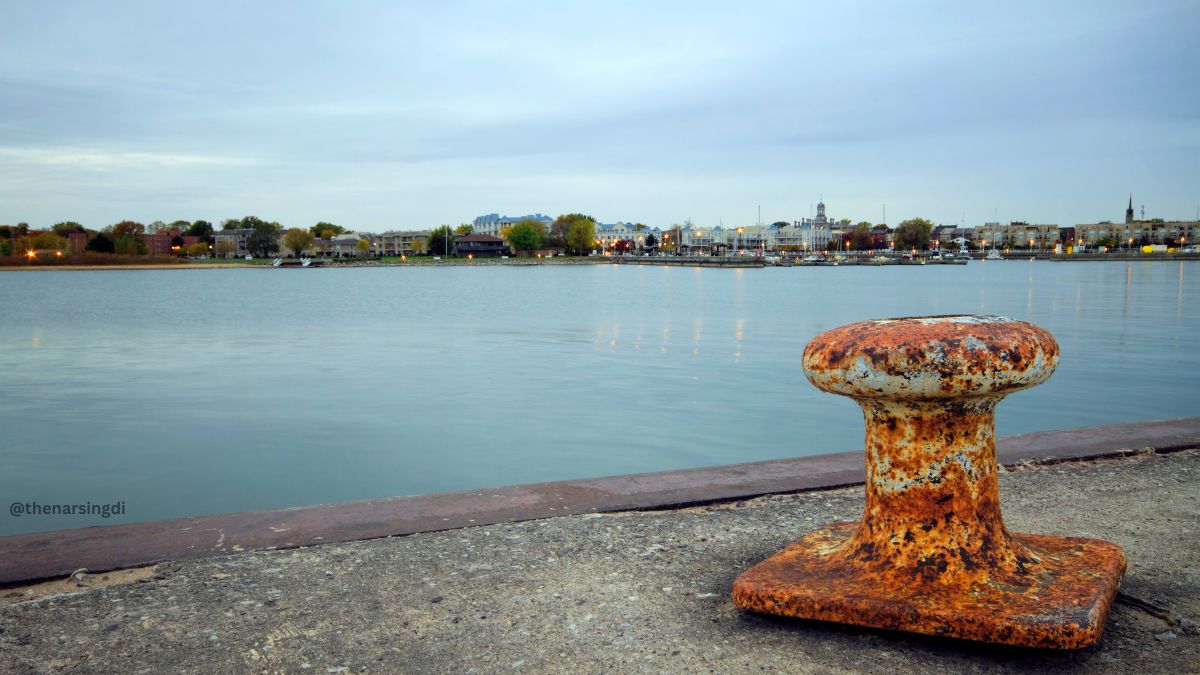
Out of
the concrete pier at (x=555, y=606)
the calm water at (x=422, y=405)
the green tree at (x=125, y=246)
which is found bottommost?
the calm water at (x=422, y=405)

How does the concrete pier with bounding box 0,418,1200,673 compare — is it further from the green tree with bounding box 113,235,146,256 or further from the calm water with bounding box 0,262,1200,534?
the green tree with bounding box 113,235,146,256

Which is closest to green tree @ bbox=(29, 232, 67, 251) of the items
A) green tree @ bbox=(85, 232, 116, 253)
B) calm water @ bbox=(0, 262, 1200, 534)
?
green tree @ bbox=(85, 232, 116, 253)

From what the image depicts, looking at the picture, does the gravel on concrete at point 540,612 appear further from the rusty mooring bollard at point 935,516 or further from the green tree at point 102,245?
the green tree at point 102,245

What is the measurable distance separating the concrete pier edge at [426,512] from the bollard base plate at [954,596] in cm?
142

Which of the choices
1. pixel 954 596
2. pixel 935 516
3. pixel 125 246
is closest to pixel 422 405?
pixel 935 516

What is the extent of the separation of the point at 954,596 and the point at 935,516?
0.92 feet

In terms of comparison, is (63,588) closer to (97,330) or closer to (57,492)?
(57,492)

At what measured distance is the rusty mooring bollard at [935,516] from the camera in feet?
9.29

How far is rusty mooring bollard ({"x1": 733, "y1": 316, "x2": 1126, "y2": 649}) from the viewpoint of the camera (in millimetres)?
2832

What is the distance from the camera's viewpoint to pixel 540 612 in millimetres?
3143

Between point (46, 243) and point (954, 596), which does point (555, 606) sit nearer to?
point (954, 596)

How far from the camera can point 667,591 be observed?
3.34 m

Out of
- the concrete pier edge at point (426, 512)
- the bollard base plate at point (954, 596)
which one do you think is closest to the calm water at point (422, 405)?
the concrete pier edge at point (426, 512)

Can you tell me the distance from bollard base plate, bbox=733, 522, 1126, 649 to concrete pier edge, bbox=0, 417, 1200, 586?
142 cm
